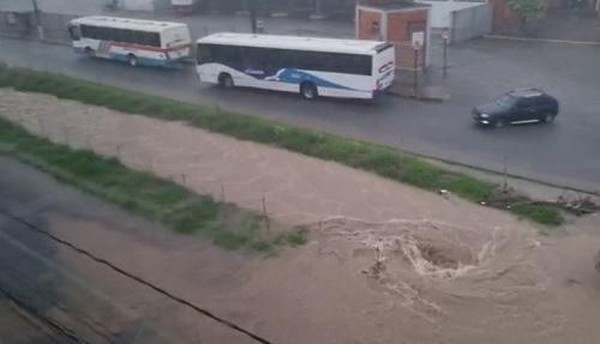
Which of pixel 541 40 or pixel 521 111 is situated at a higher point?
pixel 521 111

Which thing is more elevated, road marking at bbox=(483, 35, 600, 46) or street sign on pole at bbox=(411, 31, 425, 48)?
street sign on pole at bbox=(411, 31, 425, 48)

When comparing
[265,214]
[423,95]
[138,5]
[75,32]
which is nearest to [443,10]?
[423,95]

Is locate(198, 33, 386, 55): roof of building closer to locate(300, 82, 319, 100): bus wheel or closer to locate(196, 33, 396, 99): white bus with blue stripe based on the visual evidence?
locate(196, 33, 396, 99): white bus with blue stripe

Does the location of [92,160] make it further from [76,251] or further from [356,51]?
[356,51]

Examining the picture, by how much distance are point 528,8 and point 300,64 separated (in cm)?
1217

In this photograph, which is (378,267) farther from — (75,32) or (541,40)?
(75,32)

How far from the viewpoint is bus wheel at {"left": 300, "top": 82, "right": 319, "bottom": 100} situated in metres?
25.6

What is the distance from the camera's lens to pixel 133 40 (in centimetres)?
3216

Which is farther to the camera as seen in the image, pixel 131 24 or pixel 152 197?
pixel 131 24

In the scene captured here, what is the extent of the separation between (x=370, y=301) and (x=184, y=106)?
13872mm

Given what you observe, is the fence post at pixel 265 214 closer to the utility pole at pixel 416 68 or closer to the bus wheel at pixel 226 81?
the utility pole at pixel 416 68

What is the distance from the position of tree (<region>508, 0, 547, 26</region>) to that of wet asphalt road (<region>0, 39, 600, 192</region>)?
153 cm

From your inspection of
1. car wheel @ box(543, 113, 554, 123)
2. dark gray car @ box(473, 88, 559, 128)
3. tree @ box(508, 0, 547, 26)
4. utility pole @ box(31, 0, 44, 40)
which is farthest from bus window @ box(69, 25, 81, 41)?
car wheel @ box(543, 113, 554, 123)

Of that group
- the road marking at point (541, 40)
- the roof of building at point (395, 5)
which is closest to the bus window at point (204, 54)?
the roof of building at point (395, 5)
